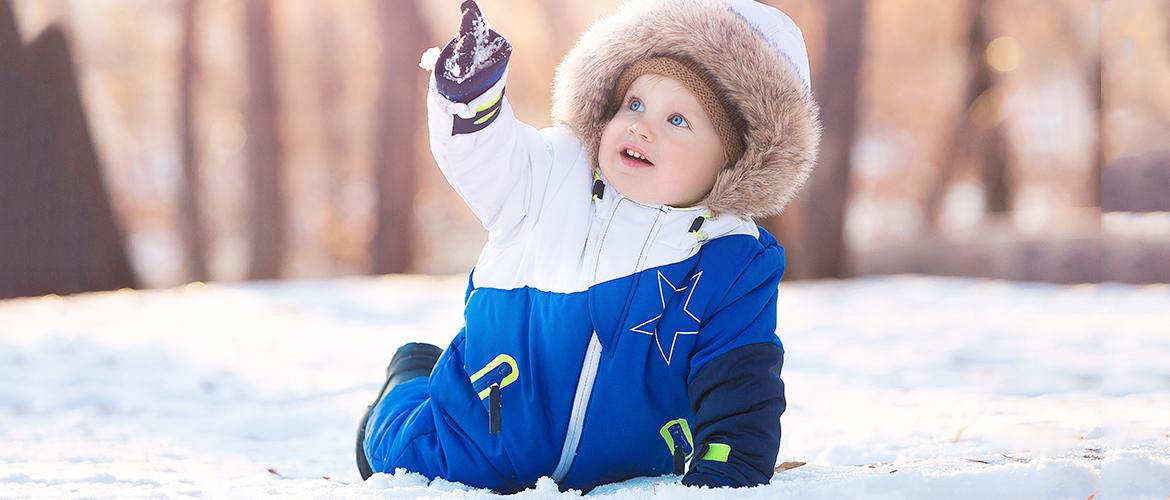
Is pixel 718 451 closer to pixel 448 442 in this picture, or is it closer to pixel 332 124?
pixel 448 442

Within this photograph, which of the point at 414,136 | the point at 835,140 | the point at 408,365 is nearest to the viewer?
the point at 408,365

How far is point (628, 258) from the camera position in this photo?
6.15 feet

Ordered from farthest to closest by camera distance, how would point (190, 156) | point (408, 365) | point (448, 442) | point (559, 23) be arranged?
point (559, 23), point (190, 156), point (408, 365), point (448, 442)

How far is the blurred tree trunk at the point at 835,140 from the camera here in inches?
301

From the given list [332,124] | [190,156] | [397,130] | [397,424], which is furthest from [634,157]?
[332,124]

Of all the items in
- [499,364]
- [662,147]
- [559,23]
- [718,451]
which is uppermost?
[559,23]

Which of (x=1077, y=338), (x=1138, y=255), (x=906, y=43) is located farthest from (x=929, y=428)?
(x=906, y=43)

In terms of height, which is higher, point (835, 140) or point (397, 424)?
point (835, 140)

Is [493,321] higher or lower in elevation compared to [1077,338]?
higher

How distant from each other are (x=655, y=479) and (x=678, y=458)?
0.07 m

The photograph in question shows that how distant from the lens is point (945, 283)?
22.7 ft

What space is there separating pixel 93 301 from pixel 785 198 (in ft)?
16.3

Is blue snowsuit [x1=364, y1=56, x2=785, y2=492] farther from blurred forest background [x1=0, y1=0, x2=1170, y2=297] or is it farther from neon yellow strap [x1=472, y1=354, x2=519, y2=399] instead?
blurred forest background [x1=0, y1=0, x2=1170, y2=297]

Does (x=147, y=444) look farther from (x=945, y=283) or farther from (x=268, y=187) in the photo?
(x=268, y=187)
